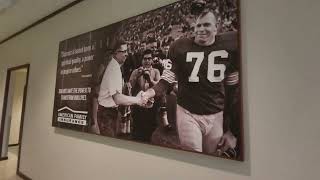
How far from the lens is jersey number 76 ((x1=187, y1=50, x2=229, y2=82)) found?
4.31ft

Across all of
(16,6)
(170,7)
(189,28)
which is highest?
(16,6)

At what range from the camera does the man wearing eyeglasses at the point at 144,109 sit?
64.6 inches

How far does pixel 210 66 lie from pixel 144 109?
2.04 feet

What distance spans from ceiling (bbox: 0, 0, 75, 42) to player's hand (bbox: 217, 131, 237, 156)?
8.07 ft

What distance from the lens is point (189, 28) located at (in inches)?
58.1

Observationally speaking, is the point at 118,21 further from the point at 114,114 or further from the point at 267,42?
the point at 267,42

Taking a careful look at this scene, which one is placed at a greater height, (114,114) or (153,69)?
(153,69)

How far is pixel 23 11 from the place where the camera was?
3.06m

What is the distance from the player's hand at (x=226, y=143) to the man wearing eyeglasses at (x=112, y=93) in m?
0.83

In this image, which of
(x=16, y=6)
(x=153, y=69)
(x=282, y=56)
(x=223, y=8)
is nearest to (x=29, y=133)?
(x=16, y=6)

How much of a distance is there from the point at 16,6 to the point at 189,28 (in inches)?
103

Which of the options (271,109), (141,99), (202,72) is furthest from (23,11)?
(271,109)

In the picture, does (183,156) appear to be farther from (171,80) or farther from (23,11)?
(23,11)

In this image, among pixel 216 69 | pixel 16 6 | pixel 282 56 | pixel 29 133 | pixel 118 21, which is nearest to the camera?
pixel 282 56
